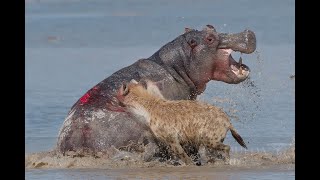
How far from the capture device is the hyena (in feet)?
38.6

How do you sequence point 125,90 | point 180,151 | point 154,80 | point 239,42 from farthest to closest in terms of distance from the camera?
point 239,42 → point 154,80 → point 125,90 → point 180,151

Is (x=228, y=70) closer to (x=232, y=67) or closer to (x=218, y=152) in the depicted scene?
(x=232, y=67)

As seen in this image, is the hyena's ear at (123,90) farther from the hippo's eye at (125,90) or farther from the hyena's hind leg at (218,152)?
the hyena's hind leg at (218,152)

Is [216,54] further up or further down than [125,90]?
further up

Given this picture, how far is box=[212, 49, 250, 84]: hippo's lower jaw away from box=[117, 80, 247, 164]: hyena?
1.10 metres

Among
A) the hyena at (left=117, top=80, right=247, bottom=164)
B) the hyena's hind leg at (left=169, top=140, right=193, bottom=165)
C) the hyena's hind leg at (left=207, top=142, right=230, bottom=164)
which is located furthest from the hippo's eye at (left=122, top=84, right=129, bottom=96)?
the hyena's hind leg at (left=207, top=142, right=230, bottom=164)

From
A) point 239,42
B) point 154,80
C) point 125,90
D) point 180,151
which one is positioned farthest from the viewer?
point 239,42

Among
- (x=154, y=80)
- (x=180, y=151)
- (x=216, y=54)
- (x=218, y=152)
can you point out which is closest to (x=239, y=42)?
(x=216, y=54)

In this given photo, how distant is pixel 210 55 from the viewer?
1305 cm

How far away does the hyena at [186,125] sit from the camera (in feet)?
38.6

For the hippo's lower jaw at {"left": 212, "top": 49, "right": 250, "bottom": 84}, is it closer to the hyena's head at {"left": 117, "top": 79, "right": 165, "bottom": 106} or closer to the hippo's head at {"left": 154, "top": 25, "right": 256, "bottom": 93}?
the hippo's head at {"left": 154, "top": 25, "right": 256, "bottom": 93}

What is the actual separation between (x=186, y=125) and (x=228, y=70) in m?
1.39

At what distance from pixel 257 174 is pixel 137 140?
145 centimetres

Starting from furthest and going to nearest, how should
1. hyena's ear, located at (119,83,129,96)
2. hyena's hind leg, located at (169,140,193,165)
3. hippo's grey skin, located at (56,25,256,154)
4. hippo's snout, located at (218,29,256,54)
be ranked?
hippo's snout, located at (218,29,256,54) → hippo's grey skin, located at (56,25,256,154) → hyena's ear, located at (119,83,129,96) → hyena's hind leg, located at (169,140,193,165)
